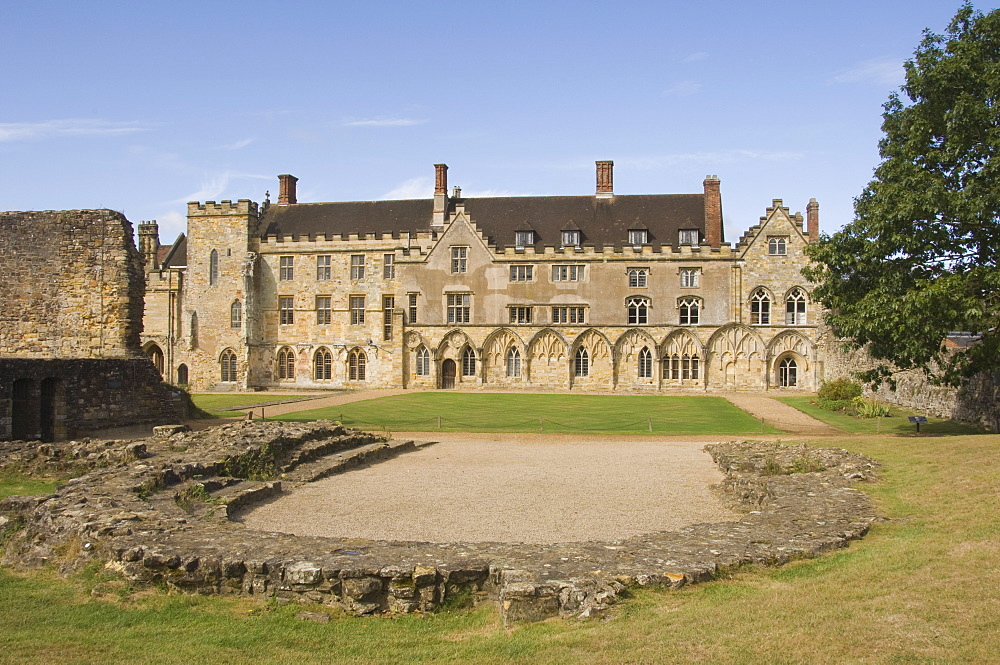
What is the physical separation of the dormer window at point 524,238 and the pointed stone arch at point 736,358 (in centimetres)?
1343

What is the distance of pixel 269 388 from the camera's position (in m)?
57.3

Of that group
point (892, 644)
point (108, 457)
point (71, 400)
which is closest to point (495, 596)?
point (892, 644)

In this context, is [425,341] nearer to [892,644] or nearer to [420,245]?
[420,245]

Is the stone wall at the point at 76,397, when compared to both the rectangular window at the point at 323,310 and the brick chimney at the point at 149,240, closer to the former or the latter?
the rectangular window at the point at 323,310

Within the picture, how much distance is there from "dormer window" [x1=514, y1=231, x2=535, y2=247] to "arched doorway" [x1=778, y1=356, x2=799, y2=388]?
17.8 m

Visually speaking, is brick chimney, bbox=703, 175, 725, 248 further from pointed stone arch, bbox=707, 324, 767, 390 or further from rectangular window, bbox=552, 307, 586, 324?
rectangular window, bbox=552, 307, 586, 324

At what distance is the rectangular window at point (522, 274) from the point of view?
2169 inches

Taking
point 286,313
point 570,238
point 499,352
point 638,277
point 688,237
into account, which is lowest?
point 499,352

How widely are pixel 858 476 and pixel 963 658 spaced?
9.24 meters

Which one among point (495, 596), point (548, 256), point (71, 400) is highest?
point (548, 256)

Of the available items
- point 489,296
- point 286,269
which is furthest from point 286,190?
point 489,296

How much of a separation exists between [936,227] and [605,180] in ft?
121

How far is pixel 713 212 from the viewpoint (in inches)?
2164

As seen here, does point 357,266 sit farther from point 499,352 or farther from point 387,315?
point 499,352
